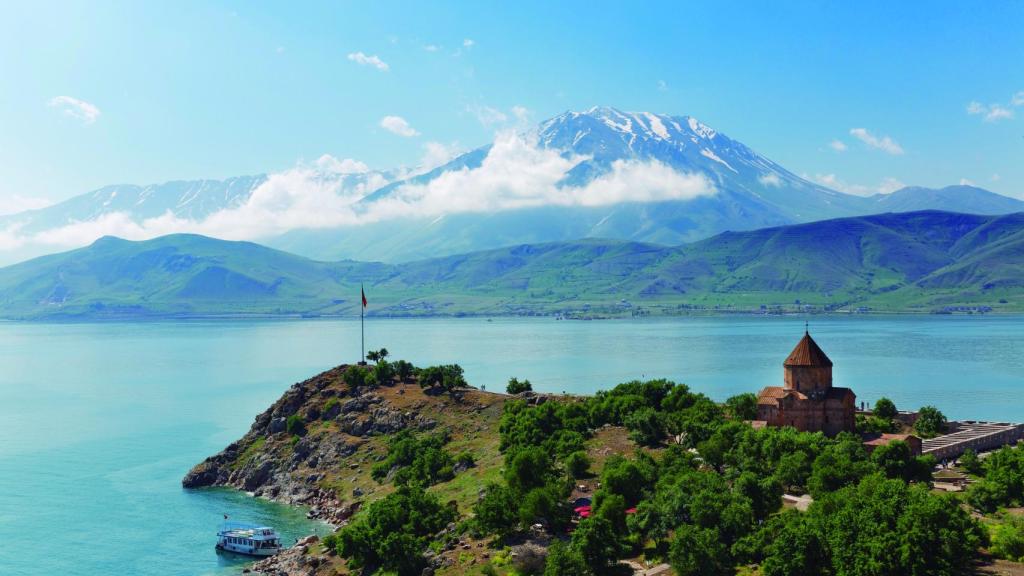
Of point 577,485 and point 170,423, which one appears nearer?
point 577,485

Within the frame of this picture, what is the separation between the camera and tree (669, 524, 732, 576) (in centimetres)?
4441

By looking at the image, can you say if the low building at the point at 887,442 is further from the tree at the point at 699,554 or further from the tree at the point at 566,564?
the tree at the point at 566,564

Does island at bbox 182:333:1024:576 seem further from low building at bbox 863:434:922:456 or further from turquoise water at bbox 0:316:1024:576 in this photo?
turquoise water at bbox 0:316:1024:576

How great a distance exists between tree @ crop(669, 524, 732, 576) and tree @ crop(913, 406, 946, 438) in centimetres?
3598

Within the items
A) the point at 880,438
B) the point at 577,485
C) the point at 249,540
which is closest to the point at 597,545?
the point at 577,485

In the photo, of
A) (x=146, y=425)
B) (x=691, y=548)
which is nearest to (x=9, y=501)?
(x=146, y=425)

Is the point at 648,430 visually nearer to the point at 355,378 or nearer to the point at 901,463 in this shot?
the point at 901,463

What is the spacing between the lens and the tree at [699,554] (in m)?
44.4

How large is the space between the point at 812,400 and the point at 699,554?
28.5 m

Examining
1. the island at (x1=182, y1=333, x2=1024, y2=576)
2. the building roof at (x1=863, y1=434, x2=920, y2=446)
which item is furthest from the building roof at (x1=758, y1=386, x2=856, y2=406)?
the building roof at (x1=863, y1=434, x2=920, y2=446)

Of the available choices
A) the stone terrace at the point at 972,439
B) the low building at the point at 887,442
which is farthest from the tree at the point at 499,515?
the stone terrace at the point at 972,439

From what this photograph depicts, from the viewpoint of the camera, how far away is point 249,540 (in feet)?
224

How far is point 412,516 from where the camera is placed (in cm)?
6034

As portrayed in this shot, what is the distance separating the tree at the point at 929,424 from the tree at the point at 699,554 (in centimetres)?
3598
